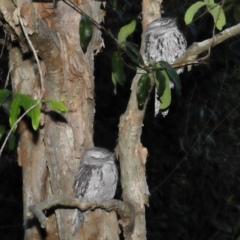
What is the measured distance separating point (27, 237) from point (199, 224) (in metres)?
2.70

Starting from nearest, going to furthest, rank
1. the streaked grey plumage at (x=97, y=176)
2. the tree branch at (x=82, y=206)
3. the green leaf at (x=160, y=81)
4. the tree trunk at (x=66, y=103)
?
the tree branch at (x=82, y=206) < the green leaf at (x=160, y=81) < the tree trunk at (x=66, y=103) < the streaked grey plumage at (x=97, y=176)

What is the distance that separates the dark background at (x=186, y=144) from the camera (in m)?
5.52

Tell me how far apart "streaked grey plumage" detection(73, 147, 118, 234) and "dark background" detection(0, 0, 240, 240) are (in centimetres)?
133

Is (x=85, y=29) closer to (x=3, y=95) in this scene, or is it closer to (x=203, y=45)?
(x=203, y=45)

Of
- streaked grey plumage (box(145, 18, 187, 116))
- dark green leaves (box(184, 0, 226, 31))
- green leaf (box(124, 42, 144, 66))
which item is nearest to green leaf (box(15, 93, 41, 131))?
green leaf (box(124, 42, 144, 66))

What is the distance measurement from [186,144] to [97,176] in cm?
171

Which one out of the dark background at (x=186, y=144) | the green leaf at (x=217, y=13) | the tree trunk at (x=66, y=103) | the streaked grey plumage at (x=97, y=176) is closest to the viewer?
the green leaf at (x=217, y=13)

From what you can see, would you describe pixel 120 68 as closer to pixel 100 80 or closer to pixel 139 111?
pixel 139 111

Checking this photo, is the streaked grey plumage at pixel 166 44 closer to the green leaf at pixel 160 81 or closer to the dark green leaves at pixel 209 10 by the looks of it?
the dark green leaves at pixel 209 10

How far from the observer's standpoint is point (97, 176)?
421 centimetres

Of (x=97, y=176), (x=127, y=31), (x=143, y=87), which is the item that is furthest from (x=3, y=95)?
(x=97, y=176)

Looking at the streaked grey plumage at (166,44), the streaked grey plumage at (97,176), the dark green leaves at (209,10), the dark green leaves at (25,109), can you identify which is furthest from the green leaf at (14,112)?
the streaked grey plumage at (166,44)

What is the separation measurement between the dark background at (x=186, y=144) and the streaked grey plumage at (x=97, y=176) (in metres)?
1.33

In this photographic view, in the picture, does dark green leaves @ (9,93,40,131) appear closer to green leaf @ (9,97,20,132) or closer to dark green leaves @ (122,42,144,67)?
green leaf @ (9,97,20,132)
